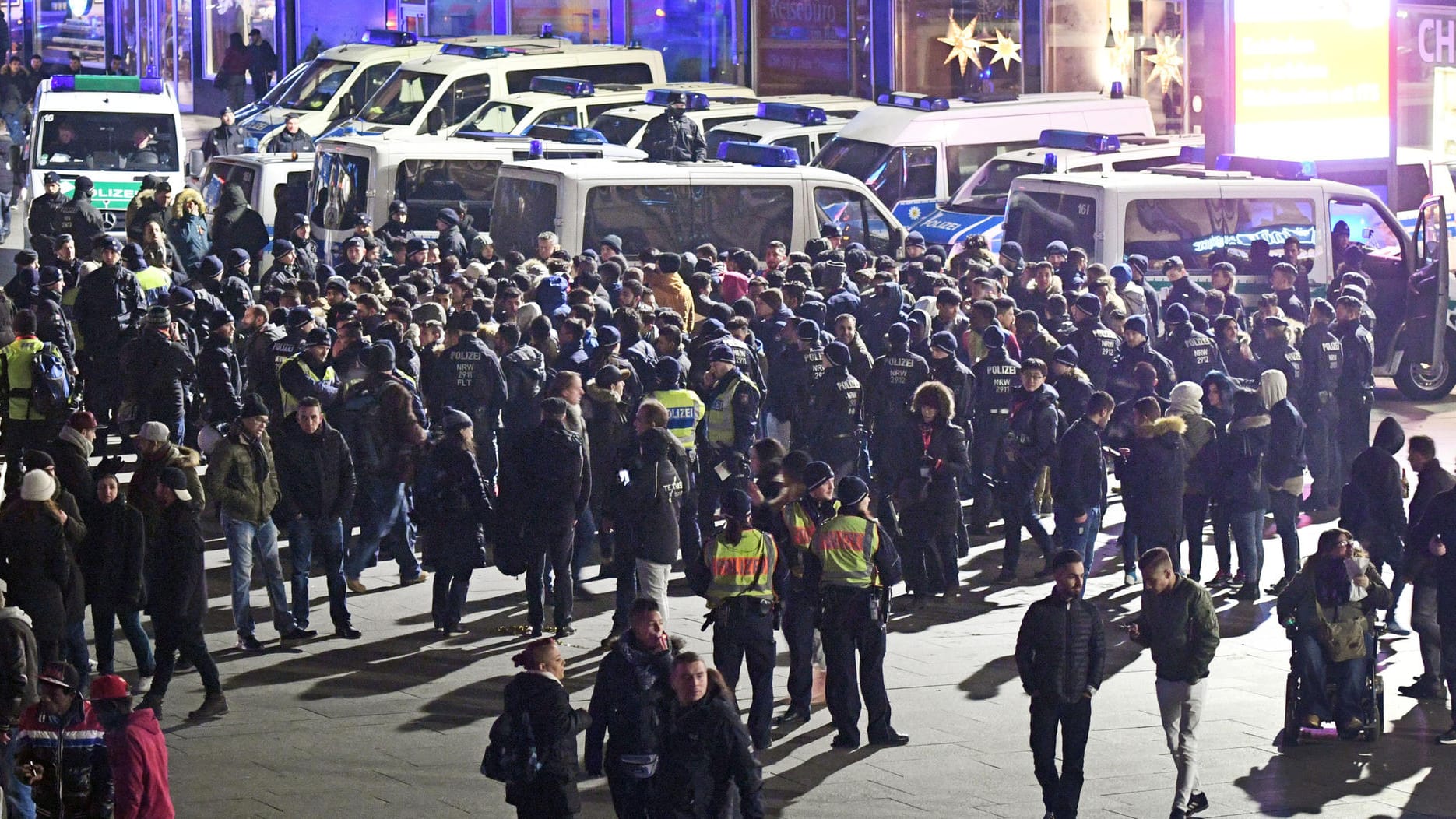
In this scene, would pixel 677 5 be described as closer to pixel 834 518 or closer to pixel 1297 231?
pixel 1297 231

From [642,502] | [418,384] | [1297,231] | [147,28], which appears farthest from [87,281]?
[147,28]

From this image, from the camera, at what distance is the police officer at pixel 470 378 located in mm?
14953

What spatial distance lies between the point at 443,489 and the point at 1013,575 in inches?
158

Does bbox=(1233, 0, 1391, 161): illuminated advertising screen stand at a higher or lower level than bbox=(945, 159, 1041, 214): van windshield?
higher

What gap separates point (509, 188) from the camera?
21.2 m

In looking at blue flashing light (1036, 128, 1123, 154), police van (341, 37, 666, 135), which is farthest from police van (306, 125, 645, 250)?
police van (341, 37, 666, 135)

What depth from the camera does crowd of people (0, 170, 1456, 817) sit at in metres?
10.3

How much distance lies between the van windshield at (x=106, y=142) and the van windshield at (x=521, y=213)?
7.28m

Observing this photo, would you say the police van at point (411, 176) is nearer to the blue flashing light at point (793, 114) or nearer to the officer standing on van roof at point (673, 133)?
the officer standing on van roof at point (673, 133)

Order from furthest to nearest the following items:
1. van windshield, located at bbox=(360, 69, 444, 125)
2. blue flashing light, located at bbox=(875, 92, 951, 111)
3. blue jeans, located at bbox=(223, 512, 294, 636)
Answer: van windshield, located at bbox=(360, 69, 444, 125) → blue flashing light, located at bbox=(875, 92, 951, 111) → blue jeans, located at bbox=(223, 512, 294, 636)

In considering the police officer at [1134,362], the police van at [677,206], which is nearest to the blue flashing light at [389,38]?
the police van at [677,206]

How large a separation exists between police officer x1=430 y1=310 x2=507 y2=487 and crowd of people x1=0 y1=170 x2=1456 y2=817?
2 centimetres

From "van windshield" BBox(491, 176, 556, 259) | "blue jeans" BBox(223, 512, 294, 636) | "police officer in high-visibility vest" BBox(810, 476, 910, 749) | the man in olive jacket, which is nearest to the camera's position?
the man in olive jacket

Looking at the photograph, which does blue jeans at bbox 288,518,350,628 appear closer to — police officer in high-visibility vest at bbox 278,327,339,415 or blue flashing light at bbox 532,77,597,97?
police officer in high-visibility vest at bbox 278,327,339,415
